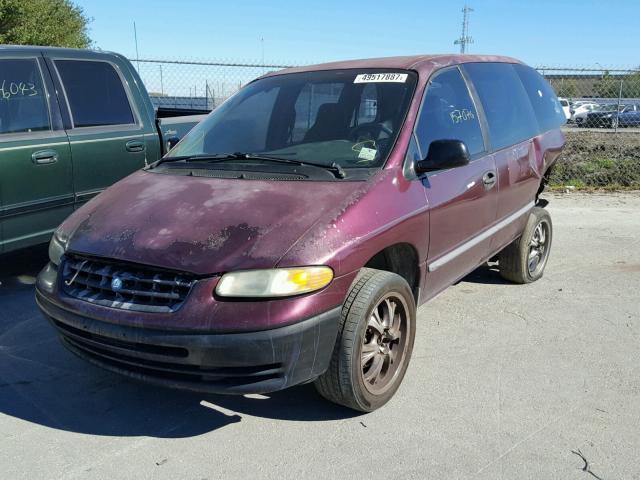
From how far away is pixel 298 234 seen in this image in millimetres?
2908

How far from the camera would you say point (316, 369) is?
9.49 ft

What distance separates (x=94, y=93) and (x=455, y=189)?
352cm

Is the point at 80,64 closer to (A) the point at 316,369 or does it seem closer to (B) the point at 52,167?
(B) the point at 52,167

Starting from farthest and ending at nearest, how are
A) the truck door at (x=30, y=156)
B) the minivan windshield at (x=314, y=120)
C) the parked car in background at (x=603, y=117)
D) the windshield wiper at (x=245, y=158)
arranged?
the parked car in background at (x=603, y=117) → the truck door at (x=30, y=156) → the minivan windshield at (x=314, y=120) → the windshield wiper at (x=245, y=158)

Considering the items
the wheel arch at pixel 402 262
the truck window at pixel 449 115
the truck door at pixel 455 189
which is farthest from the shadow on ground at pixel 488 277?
A: the wheel arch at pixel 402 262

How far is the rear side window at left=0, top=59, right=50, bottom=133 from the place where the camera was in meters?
4.95

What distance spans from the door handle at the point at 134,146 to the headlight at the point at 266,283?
3.40 metres

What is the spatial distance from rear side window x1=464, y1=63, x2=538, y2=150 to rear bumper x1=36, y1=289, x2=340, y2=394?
2400 millimetres

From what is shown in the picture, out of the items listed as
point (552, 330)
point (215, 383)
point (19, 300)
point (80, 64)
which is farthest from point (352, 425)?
point (80, 64)

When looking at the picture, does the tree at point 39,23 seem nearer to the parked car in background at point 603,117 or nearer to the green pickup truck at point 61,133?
the green pickup truck at point 61,133

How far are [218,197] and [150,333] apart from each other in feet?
2.83

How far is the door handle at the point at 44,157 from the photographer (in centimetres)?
498

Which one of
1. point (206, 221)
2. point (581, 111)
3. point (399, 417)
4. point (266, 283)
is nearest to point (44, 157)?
point (206, 221)

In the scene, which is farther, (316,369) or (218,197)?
(218,197)
